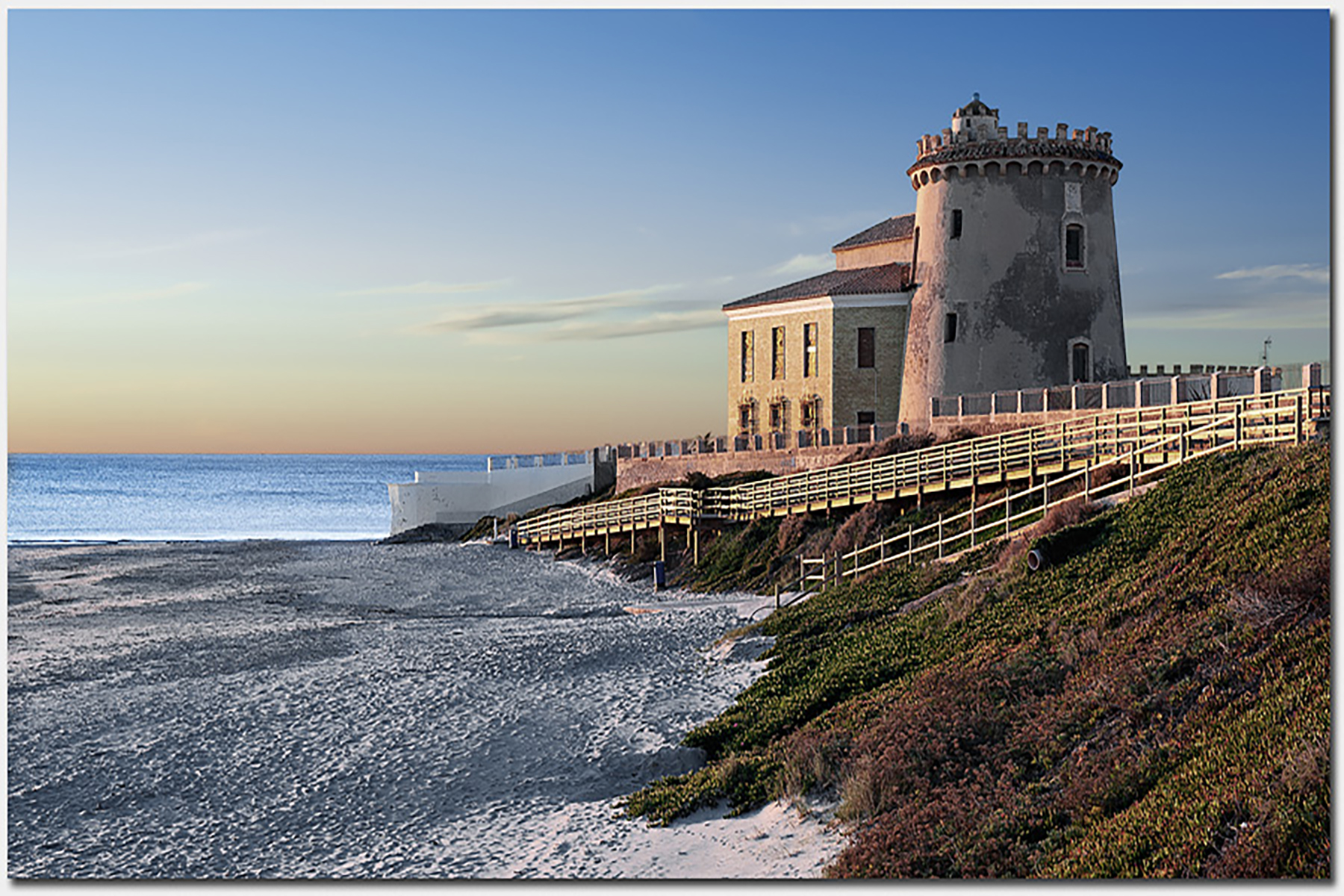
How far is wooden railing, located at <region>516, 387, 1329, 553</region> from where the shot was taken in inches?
778

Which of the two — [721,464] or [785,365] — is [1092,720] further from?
[785,365]

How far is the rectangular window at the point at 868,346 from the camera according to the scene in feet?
136

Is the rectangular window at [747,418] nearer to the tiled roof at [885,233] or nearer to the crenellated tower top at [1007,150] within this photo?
the tiled roof at [885,233]

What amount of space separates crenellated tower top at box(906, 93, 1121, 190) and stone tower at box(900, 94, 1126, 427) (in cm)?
3

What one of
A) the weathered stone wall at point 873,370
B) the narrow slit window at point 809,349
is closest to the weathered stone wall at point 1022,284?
the weathered stone wall at point 873,370

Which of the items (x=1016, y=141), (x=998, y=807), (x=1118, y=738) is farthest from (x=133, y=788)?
(x=1016, y=141)

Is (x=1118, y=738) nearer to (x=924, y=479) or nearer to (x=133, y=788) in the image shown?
(x=133, y=788)

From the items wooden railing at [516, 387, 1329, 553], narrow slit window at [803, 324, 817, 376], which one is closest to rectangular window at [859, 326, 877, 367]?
narrow slit window at [803, 324, 817, 376]

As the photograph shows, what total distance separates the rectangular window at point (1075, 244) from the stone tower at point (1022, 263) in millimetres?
32

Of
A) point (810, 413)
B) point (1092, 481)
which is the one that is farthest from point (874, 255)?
point (1092, 481)

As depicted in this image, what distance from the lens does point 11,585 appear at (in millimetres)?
35125

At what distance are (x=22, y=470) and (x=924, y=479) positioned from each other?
168 m

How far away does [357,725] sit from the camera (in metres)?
13.7

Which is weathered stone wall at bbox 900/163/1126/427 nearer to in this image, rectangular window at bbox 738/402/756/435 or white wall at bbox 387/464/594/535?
rectangular window at bbox 738/402/756/435
